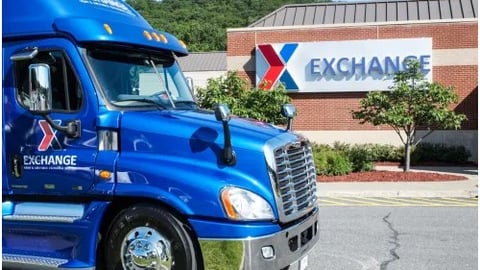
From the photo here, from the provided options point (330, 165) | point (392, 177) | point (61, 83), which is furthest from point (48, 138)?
point (330, 165)

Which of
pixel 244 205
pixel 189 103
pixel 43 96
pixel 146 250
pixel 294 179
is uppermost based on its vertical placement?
pixel 43 96

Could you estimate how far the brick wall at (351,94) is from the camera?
2305 centimetres

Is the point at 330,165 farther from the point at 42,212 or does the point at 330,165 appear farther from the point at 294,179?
the point at 42,212

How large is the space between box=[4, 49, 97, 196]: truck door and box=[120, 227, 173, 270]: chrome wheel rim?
59 centimetres

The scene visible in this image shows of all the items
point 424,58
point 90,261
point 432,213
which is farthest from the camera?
point 424,58

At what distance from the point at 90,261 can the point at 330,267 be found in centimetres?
292

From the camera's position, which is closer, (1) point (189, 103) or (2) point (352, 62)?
(1) point (189, 103)

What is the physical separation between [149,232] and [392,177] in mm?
13739

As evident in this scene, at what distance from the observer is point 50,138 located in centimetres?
515

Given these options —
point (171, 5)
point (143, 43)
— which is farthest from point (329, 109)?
point (171, 5)

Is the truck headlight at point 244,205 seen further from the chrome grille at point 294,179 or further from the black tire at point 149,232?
the black tire at point 149,232

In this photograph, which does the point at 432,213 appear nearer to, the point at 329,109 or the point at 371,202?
the point at 371,202

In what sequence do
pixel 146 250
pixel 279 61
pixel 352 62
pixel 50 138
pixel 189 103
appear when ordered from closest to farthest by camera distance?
pixel 146 250, pixel 50 138, pixel 189 103, pixel 352 62, pixel 279 61

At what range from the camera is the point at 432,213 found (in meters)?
11.0
